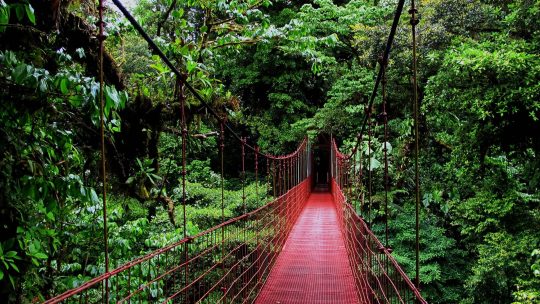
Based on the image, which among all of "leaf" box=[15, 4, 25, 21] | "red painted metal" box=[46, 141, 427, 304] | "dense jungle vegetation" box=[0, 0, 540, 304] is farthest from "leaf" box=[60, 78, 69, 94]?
"red painted metal" box=[46, 141, 427, 304]

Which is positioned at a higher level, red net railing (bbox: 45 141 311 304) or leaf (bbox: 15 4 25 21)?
leaf (bbox: 15 4 25 21)

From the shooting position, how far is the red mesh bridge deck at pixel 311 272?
2730mm

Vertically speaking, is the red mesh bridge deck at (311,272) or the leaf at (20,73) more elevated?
the leaf at (20,73)

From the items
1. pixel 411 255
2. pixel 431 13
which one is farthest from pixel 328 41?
pixel 411 255

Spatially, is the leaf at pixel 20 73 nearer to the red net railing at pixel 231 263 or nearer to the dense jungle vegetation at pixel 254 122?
the dense jungle vegetation at pixel 254 122

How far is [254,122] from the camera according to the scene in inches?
375

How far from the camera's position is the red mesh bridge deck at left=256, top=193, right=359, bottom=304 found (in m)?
2.73

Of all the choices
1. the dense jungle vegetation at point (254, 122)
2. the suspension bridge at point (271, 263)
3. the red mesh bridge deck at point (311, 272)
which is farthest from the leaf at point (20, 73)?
the red mesh bridge deck at point (311, 272)

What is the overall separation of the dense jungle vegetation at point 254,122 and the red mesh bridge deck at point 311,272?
880 millimetres

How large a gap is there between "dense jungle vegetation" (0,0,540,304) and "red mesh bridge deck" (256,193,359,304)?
0.88 m

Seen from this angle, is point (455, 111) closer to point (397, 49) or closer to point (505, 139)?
point (505, 139)

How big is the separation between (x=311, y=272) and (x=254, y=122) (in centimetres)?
635

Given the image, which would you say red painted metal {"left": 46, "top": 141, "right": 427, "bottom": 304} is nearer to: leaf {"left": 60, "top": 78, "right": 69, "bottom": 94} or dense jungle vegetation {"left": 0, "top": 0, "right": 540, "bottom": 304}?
dense jungle vegetation {"left": 0, "top": 0, "right": 540, "bottom": 304}

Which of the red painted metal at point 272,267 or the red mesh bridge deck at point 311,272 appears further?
the red mesh bridge deck at point 311,272
